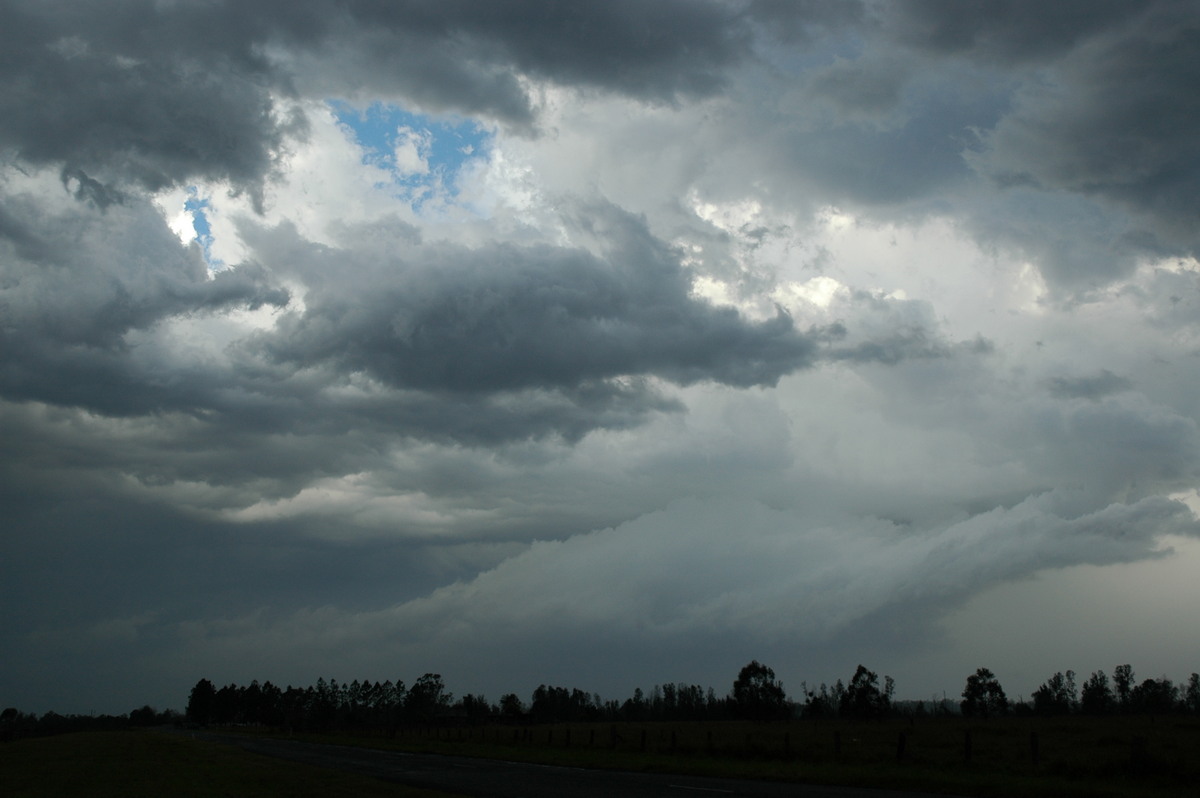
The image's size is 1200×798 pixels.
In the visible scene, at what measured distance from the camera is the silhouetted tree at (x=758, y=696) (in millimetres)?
146875

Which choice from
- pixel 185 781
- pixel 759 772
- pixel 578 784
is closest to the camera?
pixel 578 784

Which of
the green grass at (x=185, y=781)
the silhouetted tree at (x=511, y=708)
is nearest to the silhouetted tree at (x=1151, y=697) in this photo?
the silhouetted tree at (x=511, y=708)

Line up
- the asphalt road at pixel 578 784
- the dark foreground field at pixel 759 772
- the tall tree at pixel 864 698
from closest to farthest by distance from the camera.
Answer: the asphalt road at pixel 578 784, the dark foreground field at pixel 759 772, the tall tree at pixel 864 698

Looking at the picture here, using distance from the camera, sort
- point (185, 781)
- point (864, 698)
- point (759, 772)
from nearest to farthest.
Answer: point (185, 781), point (759, 772), point (864, 698)

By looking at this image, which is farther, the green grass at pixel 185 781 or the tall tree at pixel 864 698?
the tall tree at pixel 864 698

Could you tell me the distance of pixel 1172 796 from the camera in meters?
24.1

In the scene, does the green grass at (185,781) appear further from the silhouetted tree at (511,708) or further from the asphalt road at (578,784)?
the silhouetted tree at (511,708)

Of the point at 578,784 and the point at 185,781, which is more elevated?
the point at 578,784

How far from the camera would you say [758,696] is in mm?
147375

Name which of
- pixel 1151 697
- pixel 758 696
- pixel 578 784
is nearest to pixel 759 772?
pixel 578 784

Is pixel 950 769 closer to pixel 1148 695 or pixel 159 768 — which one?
pixel 159 768

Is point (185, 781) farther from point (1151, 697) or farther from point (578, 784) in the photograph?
point (1151, 697)

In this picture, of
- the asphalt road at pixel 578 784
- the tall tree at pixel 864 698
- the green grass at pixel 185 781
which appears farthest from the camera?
the tall tree at pixel 864 698

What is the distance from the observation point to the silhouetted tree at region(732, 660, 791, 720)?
5782 inches
